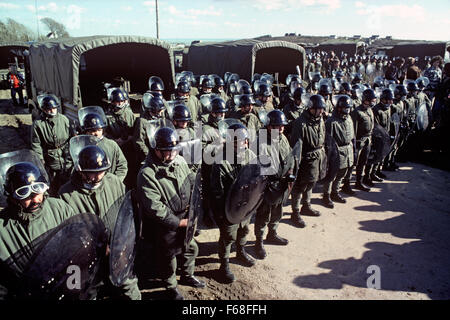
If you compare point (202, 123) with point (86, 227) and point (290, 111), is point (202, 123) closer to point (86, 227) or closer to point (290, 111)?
point (290, 111)

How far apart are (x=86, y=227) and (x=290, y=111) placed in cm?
609

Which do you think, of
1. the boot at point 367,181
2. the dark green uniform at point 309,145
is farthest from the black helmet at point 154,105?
the boot at point 367,181

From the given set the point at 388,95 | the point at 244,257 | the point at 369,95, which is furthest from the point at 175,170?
the point at 388,95

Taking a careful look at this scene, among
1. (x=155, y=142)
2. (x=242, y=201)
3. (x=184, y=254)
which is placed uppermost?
(x=155, y=142)

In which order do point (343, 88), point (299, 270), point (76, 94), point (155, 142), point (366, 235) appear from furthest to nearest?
point (343, 88) < point (76, 94) < point (366, 235) < point (299, 270) < point (155, 142)

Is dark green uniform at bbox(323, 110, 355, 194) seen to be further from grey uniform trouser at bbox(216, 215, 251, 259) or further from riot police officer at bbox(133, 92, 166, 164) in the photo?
riot police officer at bbox(133, 92, 166, 164)

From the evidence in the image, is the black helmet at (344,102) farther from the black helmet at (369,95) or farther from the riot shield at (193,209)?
the riot shield at (193,209)

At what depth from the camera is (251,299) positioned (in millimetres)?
4066

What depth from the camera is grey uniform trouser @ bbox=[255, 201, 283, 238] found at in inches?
188

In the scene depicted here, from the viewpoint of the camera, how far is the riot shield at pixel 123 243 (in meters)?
2.65

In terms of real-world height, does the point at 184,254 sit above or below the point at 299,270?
above

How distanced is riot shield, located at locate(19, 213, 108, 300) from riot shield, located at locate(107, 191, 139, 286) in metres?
0.14

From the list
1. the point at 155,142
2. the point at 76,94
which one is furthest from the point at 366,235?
the point at 76,94

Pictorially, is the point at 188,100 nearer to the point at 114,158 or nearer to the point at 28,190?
the point at 114,158
